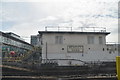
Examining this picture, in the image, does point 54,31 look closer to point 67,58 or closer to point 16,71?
point 67,58

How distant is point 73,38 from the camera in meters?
22.8

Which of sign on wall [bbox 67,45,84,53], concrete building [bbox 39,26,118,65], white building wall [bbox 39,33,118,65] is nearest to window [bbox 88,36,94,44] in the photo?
concrete building [bbox 39,26,118,65]

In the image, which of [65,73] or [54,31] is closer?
[65,73]

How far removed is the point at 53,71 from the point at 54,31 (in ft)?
28.3

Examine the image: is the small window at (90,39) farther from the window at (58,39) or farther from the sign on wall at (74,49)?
the window at (58,39)

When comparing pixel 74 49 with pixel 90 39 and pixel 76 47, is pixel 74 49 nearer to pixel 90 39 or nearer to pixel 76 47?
pixel 76 47

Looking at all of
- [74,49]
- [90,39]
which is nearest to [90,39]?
[90,39]

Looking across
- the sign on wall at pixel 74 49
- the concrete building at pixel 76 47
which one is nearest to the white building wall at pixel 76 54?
the concrete building at pixel 76 47

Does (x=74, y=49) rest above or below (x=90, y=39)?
below

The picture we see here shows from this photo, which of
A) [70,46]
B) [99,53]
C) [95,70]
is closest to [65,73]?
[95,70]

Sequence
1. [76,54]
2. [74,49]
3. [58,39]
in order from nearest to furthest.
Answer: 1. [76,54]
2. [74,49]
3. [58,39]

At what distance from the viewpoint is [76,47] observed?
22.7 metres

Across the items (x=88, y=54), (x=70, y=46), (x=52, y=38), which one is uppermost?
(x=52, y=38)

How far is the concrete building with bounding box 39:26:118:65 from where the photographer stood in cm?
2205
